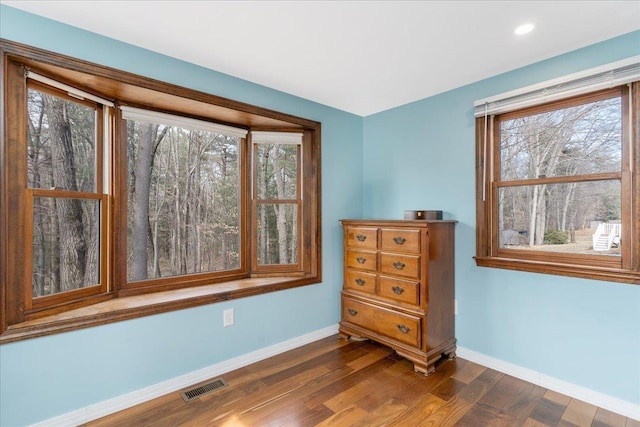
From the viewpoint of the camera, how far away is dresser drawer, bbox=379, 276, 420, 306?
245 centimetres

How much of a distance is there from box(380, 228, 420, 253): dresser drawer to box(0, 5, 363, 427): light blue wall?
68cm

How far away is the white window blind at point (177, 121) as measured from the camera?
7.35 ft

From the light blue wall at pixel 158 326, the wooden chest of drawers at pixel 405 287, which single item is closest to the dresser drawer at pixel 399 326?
the wooden chest of drawers at pixel 405 287

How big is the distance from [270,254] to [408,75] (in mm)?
2004

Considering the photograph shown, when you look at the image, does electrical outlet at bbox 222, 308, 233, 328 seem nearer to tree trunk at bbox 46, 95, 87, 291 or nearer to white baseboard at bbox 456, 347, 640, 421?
tree trunk at bbox 46, 95, 87, 291

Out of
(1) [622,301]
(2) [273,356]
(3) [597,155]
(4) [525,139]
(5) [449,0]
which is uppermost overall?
(5) [449,0]

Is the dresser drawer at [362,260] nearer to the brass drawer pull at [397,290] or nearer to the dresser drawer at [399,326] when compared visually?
the brass drawer pull at [397,290]

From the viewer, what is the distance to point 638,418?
1840 mm

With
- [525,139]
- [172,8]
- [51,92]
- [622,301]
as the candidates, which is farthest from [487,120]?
[51,92]

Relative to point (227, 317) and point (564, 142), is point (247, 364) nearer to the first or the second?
point (227, 317)

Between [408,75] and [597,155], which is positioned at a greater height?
[408,75]

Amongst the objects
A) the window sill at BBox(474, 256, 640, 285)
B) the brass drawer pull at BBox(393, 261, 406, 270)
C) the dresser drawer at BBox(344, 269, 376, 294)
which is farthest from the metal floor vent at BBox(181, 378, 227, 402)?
the window sill at BBox(474, 256, 640, 285)

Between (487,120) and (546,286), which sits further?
(487,120)

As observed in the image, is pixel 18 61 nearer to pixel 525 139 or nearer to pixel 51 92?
pixel 51 92
